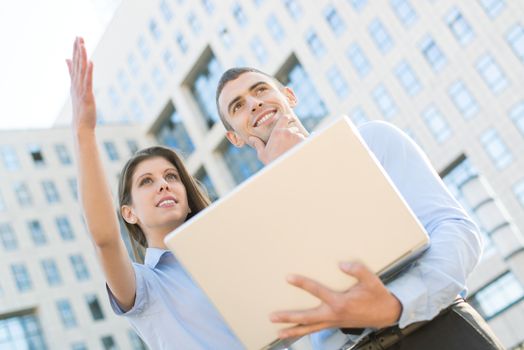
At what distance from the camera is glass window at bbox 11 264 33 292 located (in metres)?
41.8

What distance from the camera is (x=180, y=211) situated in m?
2.77

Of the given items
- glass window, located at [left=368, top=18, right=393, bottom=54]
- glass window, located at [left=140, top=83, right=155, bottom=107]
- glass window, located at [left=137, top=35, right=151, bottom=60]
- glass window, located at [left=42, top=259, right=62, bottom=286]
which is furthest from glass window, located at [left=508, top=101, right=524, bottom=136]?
glass window, located at [left=42, top=259, right=62, bottom=286]

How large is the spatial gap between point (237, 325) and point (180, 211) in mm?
907

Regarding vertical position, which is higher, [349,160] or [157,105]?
[157,105]

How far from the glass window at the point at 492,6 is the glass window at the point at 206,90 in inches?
679

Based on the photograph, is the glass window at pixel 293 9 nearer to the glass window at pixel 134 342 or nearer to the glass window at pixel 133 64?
the glass window at pixel 133 64

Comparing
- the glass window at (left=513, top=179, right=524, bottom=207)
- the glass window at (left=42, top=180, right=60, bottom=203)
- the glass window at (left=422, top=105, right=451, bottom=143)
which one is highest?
the glass window at (left=42, top=180, right=60, bottom=203)

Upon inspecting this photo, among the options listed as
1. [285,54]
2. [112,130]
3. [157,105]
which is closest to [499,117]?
[285,54]

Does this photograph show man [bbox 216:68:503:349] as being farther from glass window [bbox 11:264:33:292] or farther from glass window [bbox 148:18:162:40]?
glass window [bbox 148:18:162:40]

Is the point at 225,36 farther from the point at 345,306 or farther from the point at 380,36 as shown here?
the point at 345,306

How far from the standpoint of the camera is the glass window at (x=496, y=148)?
28.9 meters

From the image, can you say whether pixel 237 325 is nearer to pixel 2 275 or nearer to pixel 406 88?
pixel 406 88

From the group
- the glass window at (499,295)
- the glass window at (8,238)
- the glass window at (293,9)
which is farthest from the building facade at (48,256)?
the glass window at (499,295)

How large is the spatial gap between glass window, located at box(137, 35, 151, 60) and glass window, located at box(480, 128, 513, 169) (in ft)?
74.5
